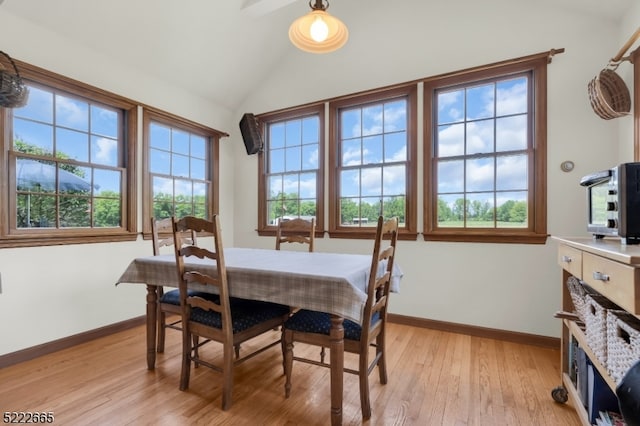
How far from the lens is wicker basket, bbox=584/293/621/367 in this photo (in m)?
1.24

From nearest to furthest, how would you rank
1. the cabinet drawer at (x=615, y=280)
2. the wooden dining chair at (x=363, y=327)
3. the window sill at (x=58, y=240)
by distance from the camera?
the cabinet drawer at (x=615, y=280) < the wooden dining chair at (x=363, y=327) < the window sill at (x=58, y=240)

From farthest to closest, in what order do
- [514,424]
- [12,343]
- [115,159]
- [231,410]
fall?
1. [115,159]
2. [12,343]
3. [231,410]
4. [514,424]

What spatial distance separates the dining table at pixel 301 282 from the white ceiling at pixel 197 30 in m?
2.02

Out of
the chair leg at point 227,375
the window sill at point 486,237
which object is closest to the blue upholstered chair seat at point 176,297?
the chair leg at point 227,375

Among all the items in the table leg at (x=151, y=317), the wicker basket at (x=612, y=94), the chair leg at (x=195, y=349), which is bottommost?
the chair leg at (x=195, y=349)

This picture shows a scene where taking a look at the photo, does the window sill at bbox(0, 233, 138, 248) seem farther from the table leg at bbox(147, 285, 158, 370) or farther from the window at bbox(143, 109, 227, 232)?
the table leg at bbox(147, 285, 158, 370)

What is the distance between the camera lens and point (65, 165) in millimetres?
2570

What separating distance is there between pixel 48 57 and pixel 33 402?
2.43 meters

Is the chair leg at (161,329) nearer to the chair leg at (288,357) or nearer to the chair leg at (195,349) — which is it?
the chair leg at (195,349)

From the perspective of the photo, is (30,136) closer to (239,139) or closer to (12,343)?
(12,343)

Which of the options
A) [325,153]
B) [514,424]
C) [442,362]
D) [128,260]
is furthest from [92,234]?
[514,424]

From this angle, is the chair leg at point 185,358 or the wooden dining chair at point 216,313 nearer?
the wooden dining chair at point 216,313

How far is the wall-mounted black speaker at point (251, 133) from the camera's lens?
3.87 metres

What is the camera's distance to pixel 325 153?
Answer: 3527 mm
